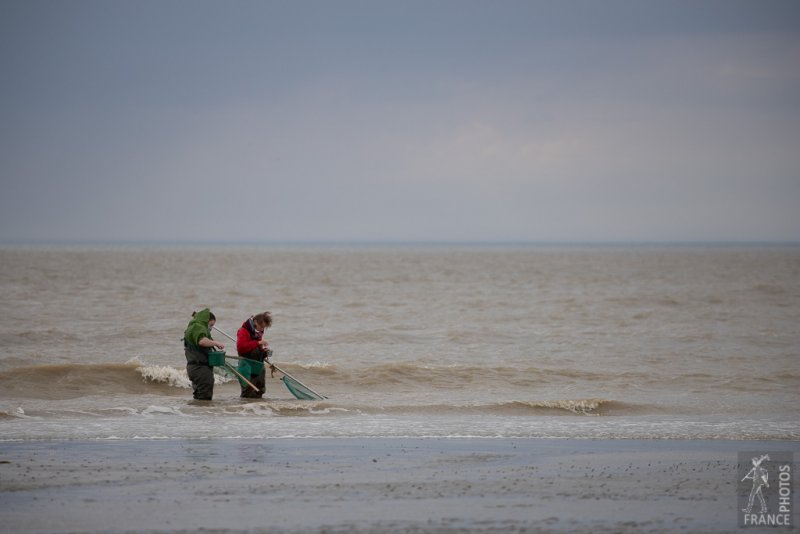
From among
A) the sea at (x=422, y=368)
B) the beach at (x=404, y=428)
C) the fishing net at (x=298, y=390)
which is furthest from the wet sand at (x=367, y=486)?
the fishing net at (x=298, y=390)

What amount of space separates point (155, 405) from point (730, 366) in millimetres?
12838

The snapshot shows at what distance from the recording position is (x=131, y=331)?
26.8 metres

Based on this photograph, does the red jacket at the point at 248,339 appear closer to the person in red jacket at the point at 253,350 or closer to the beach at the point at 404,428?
the person in red jacket at the point at 253,350

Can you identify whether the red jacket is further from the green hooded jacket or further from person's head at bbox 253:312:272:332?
the green hooded jacket

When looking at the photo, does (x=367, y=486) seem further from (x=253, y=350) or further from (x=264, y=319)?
(x=253, y=350)

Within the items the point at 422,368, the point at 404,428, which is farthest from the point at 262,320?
the point at 422,368

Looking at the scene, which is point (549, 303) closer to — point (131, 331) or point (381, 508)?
point (131, 331)

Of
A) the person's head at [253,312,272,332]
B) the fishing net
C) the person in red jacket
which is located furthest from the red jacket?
the fishing net

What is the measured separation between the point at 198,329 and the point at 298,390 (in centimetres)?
217

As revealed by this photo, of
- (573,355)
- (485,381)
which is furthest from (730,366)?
(485,381)

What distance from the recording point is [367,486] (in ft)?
27.3

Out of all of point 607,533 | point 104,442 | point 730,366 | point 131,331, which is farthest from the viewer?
point 131,331

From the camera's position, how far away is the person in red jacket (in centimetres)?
1427

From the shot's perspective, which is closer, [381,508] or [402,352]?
[381,508]
